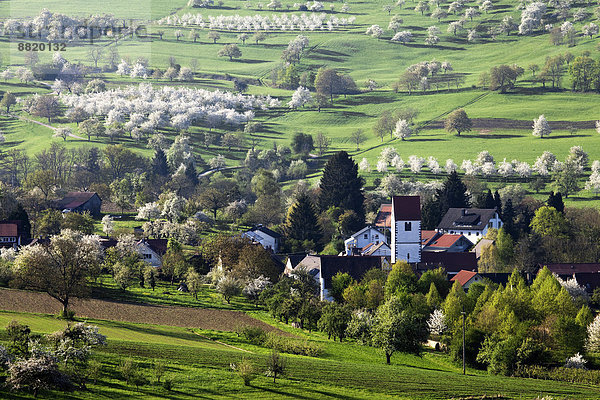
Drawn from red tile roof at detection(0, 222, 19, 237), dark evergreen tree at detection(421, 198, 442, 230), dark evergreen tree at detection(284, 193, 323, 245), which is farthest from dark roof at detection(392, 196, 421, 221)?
red tile roof at detection(0, 222, 19, 237)

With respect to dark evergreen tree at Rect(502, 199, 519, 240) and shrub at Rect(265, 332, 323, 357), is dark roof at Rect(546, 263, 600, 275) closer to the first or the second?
dark evergreen tree at Rect(502, 199, 519, 240)

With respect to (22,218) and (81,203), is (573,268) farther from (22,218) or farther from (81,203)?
(81,203)

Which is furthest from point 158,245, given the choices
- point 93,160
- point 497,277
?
point 93,160

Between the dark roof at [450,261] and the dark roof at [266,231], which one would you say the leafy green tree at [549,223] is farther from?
the dark roof at [266,231]

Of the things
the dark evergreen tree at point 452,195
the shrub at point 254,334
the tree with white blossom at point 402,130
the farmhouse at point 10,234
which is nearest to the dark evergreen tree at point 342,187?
the dark evergreen tree at point 452,195

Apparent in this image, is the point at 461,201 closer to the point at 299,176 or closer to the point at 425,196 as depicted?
the point at 425,196

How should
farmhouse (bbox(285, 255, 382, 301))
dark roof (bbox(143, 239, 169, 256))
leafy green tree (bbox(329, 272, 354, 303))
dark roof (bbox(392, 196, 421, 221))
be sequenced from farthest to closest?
dark roof (bbox(143, 239, 169, 256)) < dark roof (bbox(392, 196, 421, 221)) < farmhouse (bbox(285, 255, 382, 301)) < leafy green tree (bbox(329, 272, 354, 303))

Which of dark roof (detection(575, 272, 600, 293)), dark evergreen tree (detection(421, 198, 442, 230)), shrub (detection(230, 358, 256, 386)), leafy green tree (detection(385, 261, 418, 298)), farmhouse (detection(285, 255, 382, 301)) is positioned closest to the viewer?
shrub (detection(230, 358, 256, 386))
